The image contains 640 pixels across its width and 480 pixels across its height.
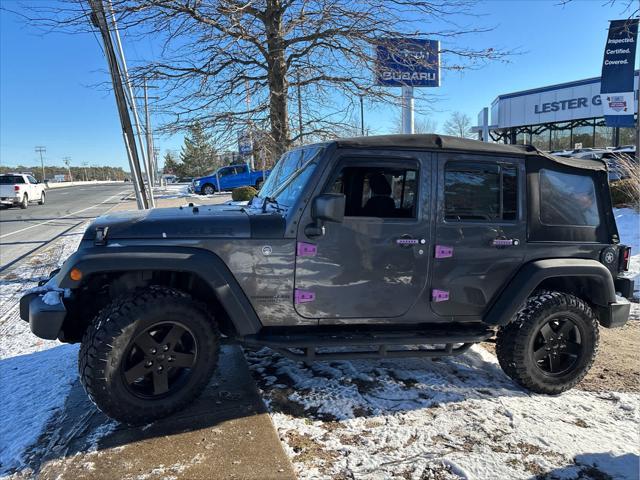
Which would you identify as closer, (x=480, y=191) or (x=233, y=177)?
(x=480, y=191)

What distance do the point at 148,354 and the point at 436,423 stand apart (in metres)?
2.00

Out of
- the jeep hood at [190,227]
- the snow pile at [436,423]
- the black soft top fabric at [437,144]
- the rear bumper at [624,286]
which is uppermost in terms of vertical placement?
the black soft top fabric at [437,144]

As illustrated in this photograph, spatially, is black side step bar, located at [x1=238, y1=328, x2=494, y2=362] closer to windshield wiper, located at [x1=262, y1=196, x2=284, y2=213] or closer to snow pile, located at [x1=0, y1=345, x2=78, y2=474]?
windshield wiper, located at [x1=262, y1=196, x2=284, y2=213]

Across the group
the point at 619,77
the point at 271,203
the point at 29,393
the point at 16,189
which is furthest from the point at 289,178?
the point at 16,189

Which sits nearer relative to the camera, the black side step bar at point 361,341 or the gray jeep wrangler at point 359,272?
the gray jeep wrangler at point 359,272

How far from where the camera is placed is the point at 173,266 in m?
2.83

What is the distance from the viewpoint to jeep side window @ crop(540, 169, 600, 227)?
137 inches

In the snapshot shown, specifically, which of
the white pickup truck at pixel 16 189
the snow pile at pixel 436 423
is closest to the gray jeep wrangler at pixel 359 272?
the snow pile at pixel 436 423

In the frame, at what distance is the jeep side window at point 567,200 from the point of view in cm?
347

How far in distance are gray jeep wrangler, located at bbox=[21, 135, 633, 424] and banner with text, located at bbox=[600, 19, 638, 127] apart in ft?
43.1

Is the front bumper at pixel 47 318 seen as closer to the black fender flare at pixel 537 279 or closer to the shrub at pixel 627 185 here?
the black fender flare at pixel 537 279

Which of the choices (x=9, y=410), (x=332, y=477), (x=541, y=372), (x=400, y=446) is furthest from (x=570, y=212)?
(x=9, y=410)

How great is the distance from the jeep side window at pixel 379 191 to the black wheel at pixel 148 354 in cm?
135

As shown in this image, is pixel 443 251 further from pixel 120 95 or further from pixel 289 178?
pixel 120 95
